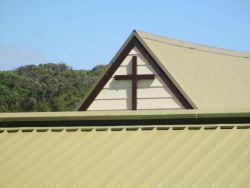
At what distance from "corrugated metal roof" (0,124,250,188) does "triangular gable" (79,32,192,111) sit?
22.6 feet

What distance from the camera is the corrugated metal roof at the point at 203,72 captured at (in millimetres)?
14844

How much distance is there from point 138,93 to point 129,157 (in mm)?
7952

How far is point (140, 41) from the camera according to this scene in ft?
50.0

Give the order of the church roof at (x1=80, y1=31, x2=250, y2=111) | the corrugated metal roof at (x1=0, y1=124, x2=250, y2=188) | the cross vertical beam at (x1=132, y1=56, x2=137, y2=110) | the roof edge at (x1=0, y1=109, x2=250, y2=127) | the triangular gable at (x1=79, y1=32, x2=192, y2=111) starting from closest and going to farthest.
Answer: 1. the corrugated metal roof at (x1=0, y1=124, x2=250, y2=188)
2. the roof edge at (x1=0, y1=109, x2=250, y2=127)
3. the church roof at (x1=80, y1=31, x2=250, y2=111)
4. the triangular gable at (x1=79, y1=32, x2=192, y2=111)
5. the cross vertical beam at (x1=132, y1=56, x2=137, y2=110)

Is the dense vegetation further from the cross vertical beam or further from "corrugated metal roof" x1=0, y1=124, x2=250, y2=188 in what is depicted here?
"corrugated metal roof" x1=0, y1=124, x2=250, y2=188

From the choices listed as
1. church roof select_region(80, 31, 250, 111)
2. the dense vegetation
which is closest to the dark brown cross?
church roof select_region(80, 31, 250, 111)

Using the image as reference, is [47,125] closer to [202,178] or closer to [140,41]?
[202,178]

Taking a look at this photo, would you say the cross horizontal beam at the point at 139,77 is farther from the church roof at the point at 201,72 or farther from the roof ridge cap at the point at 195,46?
the roof ridge cap at the point at 195,46

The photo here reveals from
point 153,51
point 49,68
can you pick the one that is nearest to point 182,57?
point 153,51

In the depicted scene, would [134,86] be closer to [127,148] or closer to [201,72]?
[201,72]

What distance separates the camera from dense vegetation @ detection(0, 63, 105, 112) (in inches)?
1869

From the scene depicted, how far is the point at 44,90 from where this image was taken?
52.8 metres

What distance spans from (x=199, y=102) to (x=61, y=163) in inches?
283

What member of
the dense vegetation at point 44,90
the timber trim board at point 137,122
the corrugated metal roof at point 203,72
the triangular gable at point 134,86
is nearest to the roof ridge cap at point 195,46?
the corrugated metal roof at point 203,72
